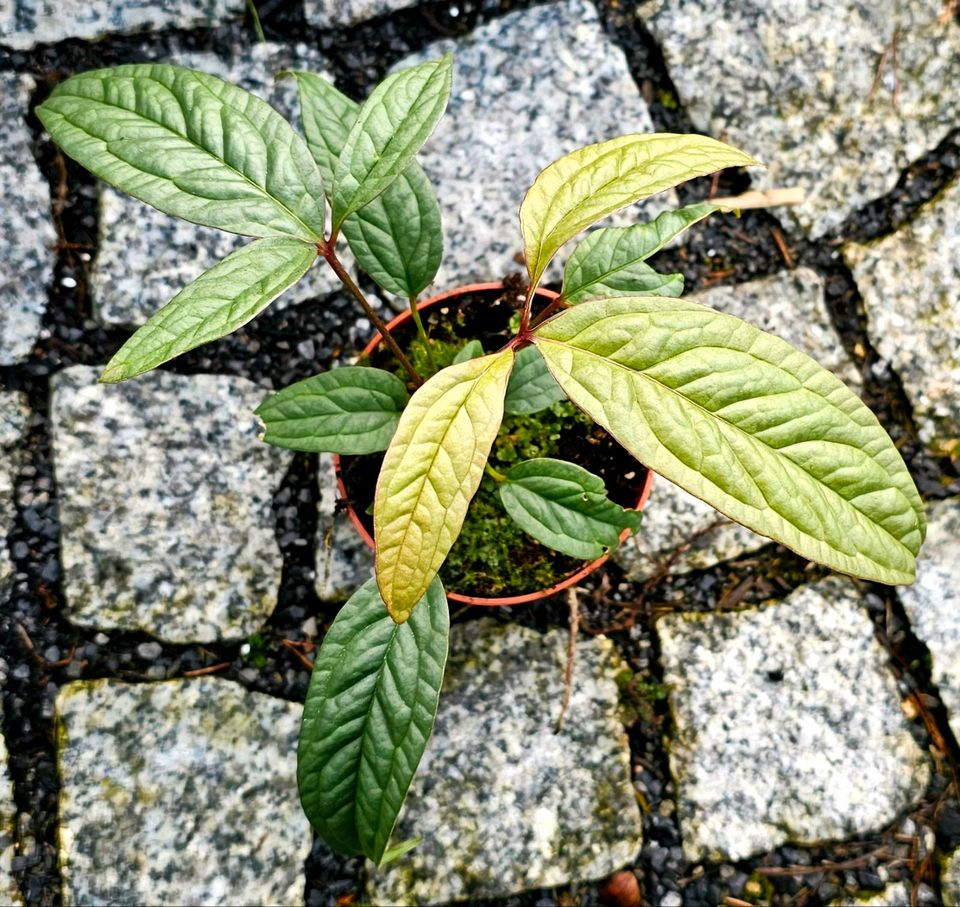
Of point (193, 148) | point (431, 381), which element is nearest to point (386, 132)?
point (193, 148)

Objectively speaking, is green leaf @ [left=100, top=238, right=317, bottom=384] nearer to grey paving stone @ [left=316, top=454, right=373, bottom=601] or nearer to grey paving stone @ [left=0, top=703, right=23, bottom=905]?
grey paving stone @ [left=316, top=454, right=373, bottom=601]

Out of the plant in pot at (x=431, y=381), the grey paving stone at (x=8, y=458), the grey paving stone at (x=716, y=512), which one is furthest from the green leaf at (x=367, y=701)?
the grey paving stone at (x=8, y=458)

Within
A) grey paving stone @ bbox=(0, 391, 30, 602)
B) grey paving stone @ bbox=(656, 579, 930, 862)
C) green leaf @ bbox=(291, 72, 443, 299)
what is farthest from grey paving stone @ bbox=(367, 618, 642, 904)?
grey paving stone @ bbox=(0, 391, 30, 602)

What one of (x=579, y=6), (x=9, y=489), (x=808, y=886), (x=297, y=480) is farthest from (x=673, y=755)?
(x=579, y=6)

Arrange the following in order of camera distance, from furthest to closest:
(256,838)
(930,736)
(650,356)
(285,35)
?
1. (285,35)
2. (930,736)
3. (256,838)
4. (650,356)

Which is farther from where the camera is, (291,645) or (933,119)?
(933,119)

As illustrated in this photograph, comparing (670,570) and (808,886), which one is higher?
(670,570)

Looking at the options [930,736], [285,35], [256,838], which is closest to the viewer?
[256,838]

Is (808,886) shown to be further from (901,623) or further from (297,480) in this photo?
(297,480)
